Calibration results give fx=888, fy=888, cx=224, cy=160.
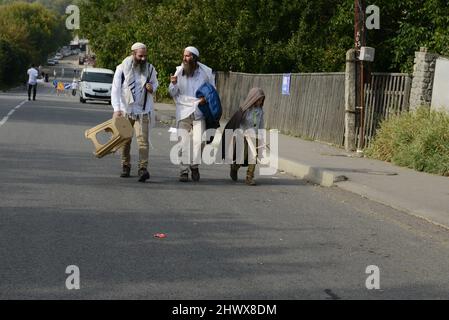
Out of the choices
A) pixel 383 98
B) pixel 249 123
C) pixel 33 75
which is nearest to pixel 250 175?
pixel 249 123

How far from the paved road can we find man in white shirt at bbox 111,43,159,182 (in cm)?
58

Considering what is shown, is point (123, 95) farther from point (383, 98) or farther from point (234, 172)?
point (383, 98)

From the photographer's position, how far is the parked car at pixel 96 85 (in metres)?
43.3

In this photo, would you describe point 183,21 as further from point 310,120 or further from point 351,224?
point 351,224

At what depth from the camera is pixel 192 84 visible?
44.2 ft

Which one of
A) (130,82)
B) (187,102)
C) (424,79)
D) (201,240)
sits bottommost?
(201,240)

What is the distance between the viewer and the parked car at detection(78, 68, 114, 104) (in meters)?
43.3

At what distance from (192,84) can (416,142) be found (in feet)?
16.1

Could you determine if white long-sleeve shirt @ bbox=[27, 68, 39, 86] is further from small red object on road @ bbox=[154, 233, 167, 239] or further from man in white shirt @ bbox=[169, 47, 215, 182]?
small red object on road @ bbox=[154, 233, 167, 239]

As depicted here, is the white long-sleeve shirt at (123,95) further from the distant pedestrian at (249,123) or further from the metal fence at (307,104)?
the metal fence at (307,104)

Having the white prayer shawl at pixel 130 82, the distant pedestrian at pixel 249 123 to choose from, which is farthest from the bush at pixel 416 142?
the white prayer shawl at pixel 130 82

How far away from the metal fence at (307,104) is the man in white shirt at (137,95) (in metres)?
8.96
